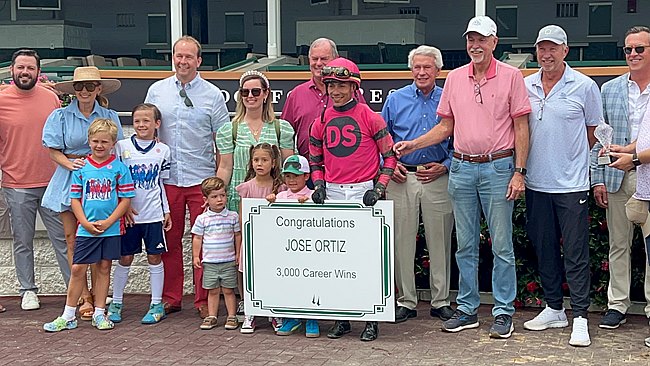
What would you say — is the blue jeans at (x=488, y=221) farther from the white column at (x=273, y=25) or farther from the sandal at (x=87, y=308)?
the white column at (x=273, y=25)

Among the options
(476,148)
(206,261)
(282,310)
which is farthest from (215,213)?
(476,148)

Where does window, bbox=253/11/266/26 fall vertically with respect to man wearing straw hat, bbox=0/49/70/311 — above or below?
above

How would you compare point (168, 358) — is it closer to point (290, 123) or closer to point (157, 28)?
point (290, 123)

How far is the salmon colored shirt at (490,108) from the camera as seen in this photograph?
645 cm

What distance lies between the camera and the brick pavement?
20.4 feet

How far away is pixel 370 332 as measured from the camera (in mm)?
6719

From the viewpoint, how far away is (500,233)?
6637mm

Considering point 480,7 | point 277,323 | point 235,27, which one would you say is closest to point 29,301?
point 277,323

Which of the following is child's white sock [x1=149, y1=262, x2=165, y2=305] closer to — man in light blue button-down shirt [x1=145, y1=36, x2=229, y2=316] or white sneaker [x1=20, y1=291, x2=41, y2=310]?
man in light blue button-down shirt [x1=145, y1=36, x2=229, y2=316]

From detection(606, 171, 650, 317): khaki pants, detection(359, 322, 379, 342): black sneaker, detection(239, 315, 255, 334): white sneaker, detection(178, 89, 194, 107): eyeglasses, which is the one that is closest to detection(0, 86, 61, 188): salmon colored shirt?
detection(178, 89, 194, 107): eyeglasses

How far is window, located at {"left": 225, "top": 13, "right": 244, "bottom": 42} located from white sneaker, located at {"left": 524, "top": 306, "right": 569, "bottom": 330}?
18854 millimetres

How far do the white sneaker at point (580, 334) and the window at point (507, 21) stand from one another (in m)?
17.3

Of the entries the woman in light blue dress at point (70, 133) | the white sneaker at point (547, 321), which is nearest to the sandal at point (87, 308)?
the woman in light blue dress at point (70, 133)

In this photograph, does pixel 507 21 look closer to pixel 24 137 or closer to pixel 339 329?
pixel 24 137
